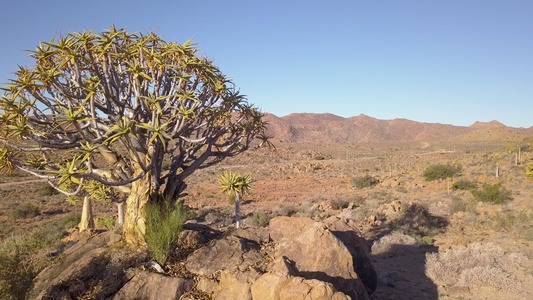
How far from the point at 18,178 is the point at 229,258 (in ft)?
115

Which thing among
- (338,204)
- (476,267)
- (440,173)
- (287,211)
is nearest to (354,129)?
(440,173)

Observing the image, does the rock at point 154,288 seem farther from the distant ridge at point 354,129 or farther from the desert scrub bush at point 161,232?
the distant ridge at point 354,129

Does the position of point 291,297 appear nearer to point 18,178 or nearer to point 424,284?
point 424,284

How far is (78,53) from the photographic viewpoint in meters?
5.91

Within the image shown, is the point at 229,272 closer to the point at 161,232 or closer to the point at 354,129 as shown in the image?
the point at 161,232

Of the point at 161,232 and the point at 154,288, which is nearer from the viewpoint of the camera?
the point at 154,288

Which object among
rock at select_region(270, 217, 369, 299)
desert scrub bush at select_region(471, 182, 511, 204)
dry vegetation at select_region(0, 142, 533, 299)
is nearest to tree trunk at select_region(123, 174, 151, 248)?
rock at select_region(270, 217, 369, 299)

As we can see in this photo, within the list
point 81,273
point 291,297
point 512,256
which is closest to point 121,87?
point 81,273

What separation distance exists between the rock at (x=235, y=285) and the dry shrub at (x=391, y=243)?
6443 millimetres

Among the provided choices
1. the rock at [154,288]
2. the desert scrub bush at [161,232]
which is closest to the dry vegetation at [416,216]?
the rock at [154,288]

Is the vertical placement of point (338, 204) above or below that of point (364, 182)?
below

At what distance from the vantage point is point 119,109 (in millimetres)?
6340

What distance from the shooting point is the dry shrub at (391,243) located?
1027 centimetres

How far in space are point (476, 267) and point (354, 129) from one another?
375ft
